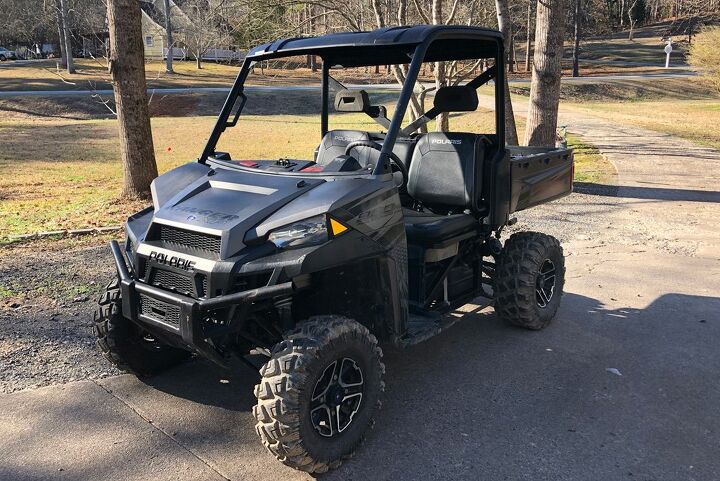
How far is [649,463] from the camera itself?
3.30 meters

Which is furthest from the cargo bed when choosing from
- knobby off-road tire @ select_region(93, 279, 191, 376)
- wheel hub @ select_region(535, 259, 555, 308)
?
knobby off-road tire @ select_region(93, 279, 191, 376)

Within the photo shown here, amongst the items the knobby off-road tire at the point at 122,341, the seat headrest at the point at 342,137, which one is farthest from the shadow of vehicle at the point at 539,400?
the seat headrest at the point at 342,137

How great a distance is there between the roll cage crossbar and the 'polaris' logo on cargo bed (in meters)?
0.82

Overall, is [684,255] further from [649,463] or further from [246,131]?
[246,131]

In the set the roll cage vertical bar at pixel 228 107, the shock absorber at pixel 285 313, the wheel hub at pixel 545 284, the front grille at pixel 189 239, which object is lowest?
the wheel hub at pixel 545 284

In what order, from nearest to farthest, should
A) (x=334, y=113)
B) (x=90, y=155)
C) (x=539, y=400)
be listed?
(x=539, y=400) → (x=334, y=113) → (x=90, y=155)

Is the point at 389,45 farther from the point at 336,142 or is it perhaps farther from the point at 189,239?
the point at 189,239

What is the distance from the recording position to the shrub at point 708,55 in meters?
30.1

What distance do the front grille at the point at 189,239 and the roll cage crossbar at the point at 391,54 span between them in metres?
0.91

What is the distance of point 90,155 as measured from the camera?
58.0ft

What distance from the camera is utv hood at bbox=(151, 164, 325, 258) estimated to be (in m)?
3.11

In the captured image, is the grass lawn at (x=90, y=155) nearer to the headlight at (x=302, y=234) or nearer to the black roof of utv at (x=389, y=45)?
the black roof of utv at (x=389, y=45)

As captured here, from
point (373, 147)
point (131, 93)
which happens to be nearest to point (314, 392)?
point (373, 147)

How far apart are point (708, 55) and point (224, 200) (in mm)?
33234
